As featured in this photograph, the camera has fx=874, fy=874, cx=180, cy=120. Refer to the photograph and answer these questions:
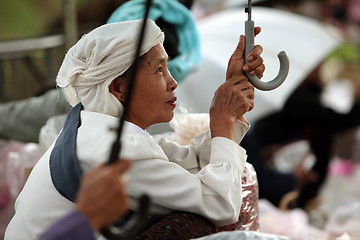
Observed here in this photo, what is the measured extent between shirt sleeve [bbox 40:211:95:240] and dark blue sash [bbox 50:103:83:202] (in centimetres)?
47

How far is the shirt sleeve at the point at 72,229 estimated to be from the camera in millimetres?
1683

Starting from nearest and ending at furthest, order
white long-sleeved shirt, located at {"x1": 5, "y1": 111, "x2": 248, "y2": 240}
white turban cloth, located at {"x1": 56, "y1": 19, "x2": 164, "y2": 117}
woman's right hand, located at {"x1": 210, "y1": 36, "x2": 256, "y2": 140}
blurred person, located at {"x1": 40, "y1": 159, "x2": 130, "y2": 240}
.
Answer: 1. blurred person, located at {"x1": 40, "y1": 159, "x2": 130, "y2": 240}
2. white long-sleeved shirt, located at {"x1": 5, "y1": 111, "x2": 248, "y2": 240}
3. white turban cloth, located at {"x1": 56, "y1": 19, "x2": 164, "y2": 117}
4. woman's right hand, located at {"x1": 210, "y1": 36, "x2": 256, "y2": 140}

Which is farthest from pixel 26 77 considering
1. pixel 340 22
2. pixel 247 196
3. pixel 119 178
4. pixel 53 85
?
pixel 340 22

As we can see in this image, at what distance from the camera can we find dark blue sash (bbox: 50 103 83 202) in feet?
7.15

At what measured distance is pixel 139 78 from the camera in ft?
7.77

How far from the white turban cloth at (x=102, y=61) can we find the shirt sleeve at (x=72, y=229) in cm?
67

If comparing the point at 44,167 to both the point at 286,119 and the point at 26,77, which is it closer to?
the point at 26,77

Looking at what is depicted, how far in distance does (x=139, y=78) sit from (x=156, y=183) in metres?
0.34

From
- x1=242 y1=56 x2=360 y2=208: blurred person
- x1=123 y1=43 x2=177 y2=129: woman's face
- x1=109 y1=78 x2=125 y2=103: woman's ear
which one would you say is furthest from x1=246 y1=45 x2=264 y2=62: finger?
x1=242 y1=56 x2=360 y2=208: blurred person

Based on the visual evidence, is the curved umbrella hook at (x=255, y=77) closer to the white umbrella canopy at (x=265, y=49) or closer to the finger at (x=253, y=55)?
the finger at (x=253, y=55)

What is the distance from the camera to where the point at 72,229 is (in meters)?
1.68

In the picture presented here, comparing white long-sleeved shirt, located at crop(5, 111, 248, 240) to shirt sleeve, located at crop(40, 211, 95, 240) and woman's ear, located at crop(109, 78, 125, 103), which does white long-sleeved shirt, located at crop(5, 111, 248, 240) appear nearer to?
woman's ear, located at crop(109, 78, 125, 103)

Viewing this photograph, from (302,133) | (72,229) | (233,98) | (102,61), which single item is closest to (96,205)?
(72,229)

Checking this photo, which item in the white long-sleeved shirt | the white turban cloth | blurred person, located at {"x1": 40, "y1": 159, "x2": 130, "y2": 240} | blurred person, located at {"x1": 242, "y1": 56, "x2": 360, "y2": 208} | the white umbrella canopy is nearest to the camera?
blurred person, located at {"x1": 40, "y1": 159, "x2": 130, "y2": 240}
